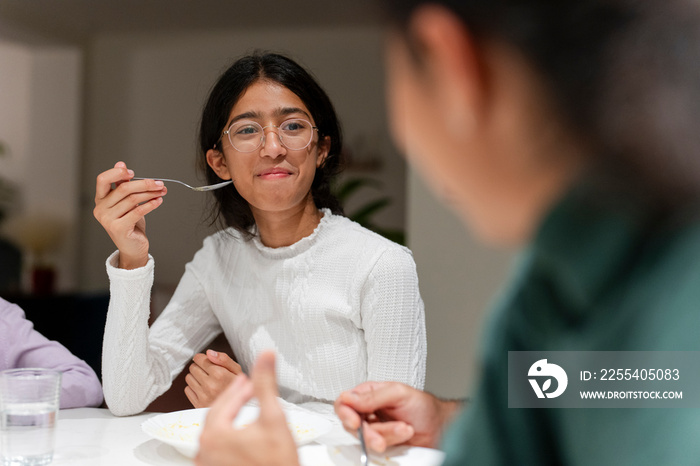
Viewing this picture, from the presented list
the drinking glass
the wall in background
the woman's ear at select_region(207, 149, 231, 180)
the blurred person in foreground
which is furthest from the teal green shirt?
the wall in background

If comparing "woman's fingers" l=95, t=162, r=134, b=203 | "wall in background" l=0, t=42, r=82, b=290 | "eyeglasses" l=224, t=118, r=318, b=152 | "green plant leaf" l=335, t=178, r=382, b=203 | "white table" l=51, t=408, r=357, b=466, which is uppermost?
"wall in background" l=0, t=42, r=82, b=290

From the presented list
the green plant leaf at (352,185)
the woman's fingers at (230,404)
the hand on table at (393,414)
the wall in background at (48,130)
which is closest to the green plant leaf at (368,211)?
the green plant leaf at (352,185)

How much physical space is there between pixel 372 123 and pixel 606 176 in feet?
6.37

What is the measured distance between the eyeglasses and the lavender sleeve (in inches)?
20.9

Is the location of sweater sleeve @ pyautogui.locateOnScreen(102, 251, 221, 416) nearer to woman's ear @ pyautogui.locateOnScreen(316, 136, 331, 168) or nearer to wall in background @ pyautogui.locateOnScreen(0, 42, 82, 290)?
woman's ear @ pyautogui.locateOnScreen(316, 136, 331, 168)

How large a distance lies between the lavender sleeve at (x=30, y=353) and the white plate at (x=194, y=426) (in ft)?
1.11

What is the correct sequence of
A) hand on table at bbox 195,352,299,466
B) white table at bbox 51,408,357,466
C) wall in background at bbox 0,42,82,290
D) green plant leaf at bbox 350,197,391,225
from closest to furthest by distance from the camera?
hand on table at bbox 195,352,299,466
white table at bbox 51,408,357,466
green plant leaf at bbox 350,197,391,225
wall in background at bbox 0,42,82,290

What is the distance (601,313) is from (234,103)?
988mm

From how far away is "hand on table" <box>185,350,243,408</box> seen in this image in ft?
3.67

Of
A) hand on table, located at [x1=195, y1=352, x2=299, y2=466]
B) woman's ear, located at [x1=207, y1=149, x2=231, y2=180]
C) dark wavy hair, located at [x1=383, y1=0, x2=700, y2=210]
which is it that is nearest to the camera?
dark wavy hair, located at [x1=383, y1=0, x2=700, y2=210]

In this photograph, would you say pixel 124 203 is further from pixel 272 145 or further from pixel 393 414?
pixel 393 414

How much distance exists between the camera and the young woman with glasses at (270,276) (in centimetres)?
112

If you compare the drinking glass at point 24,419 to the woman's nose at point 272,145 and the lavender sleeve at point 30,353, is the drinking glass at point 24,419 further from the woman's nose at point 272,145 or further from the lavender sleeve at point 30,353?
the woman's nose at point 272,145

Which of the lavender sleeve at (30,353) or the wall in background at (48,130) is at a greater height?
the wall in background at (48,130)
